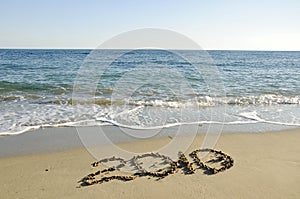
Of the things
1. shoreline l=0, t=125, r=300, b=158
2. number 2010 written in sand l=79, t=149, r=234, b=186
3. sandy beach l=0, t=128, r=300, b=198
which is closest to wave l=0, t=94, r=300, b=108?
shoreline l=0, t=125, r=300, b=158

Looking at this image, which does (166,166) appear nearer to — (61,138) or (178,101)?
(61,138)

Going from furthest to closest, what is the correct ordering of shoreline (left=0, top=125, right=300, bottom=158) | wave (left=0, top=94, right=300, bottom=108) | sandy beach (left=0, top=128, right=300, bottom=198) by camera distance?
1. wave (left=0, top=94, right=300, bottom=108)
2. shoreline (left=0, top=125, right=300, bottom=158)
3. sandy beach (left=0, top=128, right=300, bottom=198)

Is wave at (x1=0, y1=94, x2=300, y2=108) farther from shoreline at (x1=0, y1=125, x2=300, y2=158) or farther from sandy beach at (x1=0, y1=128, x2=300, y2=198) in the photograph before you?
sandy beach at (x1=0, y1=128, x2=300, y2=198)

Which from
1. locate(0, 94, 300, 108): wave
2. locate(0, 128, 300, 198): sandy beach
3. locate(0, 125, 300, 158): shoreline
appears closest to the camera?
locate(0, 128, 300, 198): sandy beach

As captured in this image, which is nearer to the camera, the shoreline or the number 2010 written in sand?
the number 2010 written in sand

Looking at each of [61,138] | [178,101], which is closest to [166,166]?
[61,138]

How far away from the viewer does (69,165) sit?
14.6 feet

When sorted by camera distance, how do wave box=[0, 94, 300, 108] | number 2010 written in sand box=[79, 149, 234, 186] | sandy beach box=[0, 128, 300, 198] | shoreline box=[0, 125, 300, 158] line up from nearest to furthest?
sandy beach box=[0, 128, 300, 198] < number 2010 written in sand box=[79, 149, 234, 186] < shoreline box=[0, 125, 300, 158] < wave box=[0, 94, 300, 108]

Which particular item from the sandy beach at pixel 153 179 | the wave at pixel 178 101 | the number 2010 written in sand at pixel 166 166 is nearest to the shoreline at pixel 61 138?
the sandy beach at pixel 153 179

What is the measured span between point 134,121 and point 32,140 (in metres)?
2.69

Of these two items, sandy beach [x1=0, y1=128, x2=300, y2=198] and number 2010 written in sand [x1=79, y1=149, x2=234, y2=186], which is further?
number 2010 written in sand [x1=79, y1=149, x2=234, y2=186]

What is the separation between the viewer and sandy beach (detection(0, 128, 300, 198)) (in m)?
3.67

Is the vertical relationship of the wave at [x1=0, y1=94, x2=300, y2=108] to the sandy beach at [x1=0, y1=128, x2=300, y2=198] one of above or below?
above

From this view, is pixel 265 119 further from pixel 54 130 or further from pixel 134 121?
pixel 54 130
